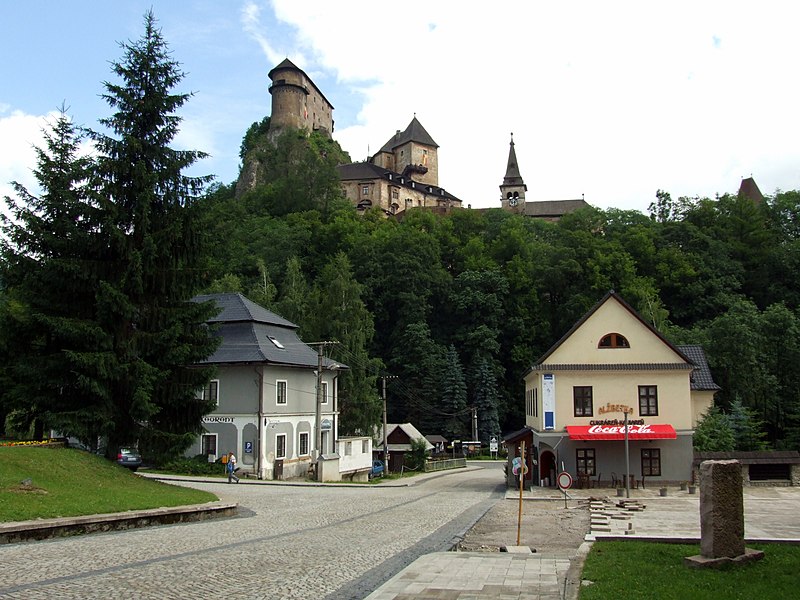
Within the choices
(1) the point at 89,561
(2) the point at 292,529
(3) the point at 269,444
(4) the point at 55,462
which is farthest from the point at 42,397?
(3) the point at 269,444

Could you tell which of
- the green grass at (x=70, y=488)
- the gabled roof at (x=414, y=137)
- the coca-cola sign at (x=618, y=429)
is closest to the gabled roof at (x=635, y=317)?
the coca-cola sign at (x=618, y=429)

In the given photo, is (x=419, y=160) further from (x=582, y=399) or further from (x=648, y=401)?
(x=648, y=401)

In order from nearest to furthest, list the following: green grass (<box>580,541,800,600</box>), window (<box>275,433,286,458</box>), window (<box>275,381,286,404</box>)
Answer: green grass (<box>580,541,800,600</box>), window (<box>275,433,286,458</box>), window (<box>275,381,286,404</box>)

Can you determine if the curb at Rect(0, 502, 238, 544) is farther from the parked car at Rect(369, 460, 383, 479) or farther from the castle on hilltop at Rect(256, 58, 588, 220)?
the castle on hilltop at Rect(256, 58, 588, 220)

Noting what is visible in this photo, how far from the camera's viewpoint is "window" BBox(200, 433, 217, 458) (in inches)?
1359

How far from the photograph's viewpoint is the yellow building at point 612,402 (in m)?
32.2

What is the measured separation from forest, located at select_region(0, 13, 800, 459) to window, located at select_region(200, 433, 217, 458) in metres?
8.45

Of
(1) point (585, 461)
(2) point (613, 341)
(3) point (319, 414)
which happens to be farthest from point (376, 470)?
(2) point (613, 341)

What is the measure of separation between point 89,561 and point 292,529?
216 inches

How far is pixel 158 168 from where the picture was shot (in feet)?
72.2

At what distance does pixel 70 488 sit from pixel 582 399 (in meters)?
22.8

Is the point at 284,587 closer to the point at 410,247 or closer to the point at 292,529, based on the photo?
the point at 292,529

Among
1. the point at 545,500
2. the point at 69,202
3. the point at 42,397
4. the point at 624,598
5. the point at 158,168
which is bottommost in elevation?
the point at 545,500

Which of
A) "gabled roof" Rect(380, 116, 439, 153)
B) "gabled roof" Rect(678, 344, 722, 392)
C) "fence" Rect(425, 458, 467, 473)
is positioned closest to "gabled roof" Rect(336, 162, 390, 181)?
"gabled roof" Rect(380, 116, 439, 153)
